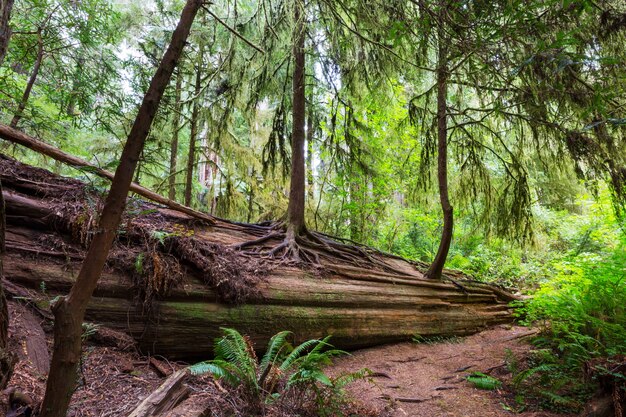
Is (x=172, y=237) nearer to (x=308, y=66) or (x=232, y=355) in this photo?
(x=232, y=355)

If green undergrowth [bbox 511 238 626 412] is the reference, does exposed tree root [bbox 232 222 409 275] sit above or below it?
above

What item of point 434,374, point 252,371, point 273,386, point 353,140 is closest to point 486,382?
point 434,374

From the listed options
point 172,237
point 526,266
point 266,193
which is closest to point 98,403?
point 172,237

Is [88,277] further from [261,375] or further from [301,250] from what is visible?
[301,250]

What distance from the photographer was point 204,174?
1356 centimetres

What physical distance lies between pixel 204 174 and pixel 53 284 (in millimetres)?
10474

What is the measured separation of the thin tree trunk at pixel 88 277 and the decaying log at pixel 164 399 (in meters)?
0.75

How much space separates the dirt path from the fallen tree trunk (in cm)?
46

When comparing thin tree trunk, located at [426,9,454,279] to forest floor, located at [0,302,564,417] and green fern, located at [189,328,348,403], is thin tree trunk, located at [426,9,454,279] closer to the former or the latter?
forest floor, located at [0,302,564,417]

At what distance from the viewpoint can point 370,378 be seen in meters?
3.82

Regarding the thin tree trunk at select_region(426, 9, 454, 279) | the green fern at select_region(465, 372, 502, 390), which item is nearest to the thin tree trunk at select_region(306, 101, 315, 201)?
the thin tree trunk at select_region(426, 9, 454, 279)

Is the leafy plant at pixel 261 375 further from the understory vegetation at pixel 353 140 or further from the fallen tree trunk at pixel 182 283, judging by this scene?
the fallen tree trunk at pixel 182 283

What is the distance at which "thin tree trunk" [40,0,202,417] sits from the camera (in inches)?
71.0

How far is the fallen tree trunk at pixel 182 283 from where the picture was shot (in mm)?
3664
